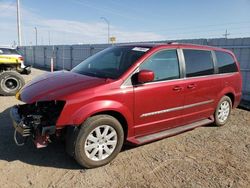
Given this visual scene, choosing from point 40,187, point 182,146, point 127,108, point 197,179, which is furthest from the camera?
point 182,146

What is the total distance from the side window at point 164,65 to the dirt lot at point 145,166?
4.01 feet

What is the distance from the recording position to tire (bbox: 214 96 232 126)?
5500mm

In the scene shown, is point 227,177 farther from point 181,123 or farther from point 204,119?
point 204,119

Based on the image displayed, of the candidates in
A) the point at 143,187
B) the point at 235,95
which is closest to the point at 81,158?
Result: the point at 143,187

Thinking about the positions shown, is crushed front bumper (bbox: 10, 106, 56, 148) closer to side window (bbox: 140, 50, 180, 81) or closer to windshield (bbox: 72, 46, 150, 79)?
windshield (bbox: 72, 46, 150, 79)

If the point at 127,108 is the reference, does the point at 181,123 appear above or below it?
below

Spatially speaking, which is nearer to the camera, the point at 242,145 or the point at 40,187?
the point at 40,187

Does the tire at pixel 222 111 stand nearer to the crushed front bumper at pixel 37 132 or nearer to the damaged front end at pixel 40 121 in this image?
the damaged front end at pixel 40 121

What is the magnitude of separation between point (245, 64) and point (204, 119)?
161 inches

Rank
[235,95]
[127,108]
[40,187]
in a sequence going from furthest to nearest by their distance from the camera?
[235,95]
[127,108]
[40,187]

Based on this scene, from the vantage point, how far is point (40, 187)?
312 cm

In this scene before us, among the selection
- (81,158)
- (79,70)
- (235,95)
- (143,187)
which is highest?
(79,70)

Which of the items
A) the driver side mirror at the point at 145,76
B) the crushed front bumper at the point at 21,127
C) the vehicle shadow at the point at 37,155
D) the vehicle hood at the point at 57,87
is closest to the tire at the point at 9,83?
the vehicle shadow at the point at 37,155

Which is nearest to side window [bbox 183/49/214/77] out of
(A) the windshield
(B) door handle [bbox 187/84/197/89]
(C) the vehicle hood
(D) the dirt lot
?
(B) door handle [bbox 187/84/197/89]
